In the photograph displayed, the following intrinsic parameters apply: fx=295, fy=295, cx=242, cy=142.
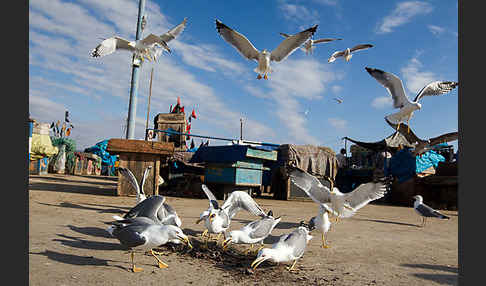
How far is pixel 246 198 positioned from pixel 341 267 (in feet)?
6.76

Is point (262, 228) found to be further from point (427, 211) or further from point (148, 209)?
point (427, 211)

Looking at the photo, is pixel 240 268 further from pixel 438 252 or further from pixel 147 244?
pixel 438 252

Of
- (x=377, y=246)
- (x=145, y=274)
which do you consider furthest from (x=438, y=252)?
(x=145, y=274)

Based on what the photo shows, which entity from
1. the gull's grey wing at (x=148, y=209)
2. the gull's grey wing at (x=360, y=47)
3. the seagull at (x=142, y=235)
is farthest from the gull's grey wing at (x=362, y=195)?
the gull's grey wing at (x=360, y=47)

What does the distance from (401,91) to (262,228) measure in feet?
17.4

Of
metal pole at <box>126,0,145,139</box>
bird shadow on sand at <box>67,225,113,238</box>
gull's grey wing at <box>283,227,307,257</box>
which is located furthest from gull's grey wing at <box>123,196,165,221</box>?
metal pole at <box>126,0,145,139</box>

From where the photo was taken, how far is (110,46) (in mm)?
8461

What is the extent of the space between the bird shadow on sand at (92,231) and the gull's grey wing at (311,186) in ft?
9.81

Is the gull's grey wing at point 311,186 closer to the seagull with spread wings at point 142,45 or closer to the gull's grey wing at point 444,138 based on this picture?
the seagull with spread wings at point 142,45

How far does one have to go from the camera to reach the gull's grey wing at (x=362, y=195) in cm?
426

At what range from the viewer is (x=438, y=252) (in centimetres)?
439

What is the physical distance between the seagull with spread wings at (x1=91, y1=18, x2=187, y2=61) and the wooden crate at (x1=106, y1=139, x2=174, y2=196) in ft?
8.85

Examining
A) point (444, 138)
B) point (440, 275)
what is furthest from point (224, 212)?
point (444, 138)

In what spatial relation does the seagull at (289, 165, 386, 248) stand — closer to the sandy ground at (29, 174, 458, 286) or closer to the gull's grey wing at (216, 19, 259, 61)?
the sandy ground at (29, 174, 458, 286)
